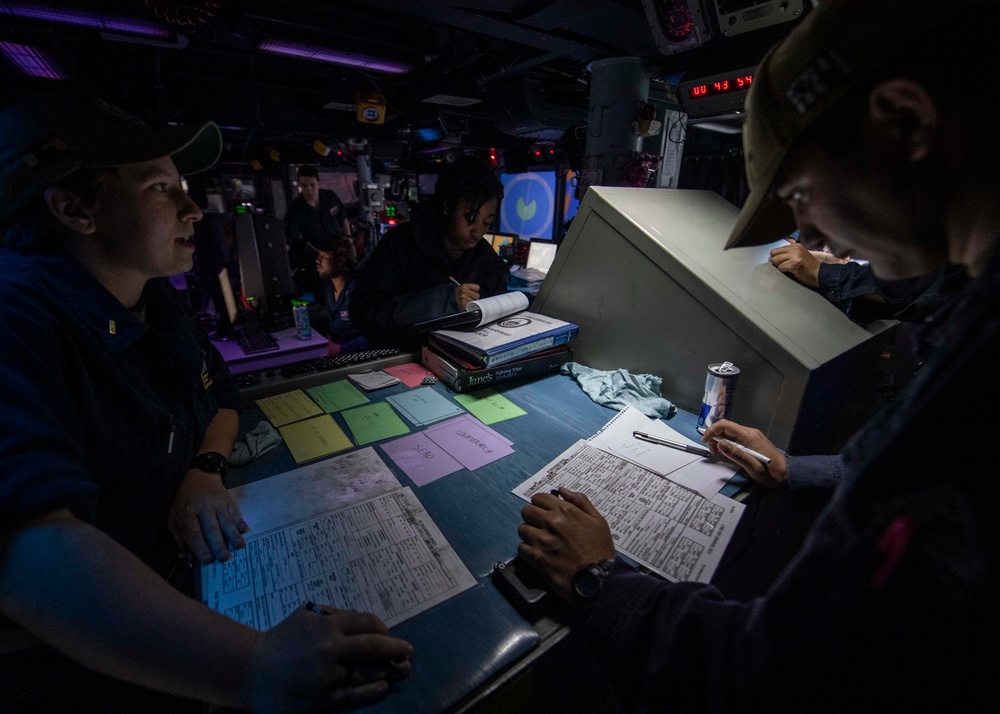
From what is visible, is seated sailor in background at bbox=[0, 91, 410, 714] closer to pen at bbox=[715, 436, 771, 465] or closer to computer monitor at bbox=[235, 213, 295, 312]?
pen at bbox=[715, 436, 771, 465]

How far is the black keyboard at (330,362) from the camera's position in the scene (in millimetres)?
1570

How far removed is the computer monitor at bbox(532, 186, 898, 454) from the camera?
47.1 inches

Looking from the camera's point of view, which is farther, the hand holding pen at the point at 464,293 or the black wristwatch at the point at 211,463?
the hand holding pen at the point at 464,293

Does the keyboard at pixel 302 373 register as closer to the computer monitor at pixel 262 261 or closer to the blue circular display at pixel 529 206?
the computer monitor at pixel 262 261

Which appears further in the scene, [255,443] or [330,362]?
[330,362]

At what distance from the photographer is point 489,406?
4.68 feet

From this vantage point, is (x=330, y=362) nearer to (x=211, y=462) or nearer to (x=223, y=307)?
(x=211, y=462)

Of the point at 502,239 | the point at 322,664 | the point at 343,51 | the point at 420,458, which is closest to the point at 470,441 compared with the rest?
the point at 420,458

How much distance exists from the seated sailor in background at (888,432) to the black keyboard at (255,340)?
126 inches

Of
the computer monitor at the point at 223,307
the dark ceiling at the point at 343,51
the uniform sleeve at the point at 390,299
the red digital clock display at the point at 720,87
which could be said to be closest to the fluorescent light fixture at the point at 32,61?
the dark ceiling at the point at 343,51

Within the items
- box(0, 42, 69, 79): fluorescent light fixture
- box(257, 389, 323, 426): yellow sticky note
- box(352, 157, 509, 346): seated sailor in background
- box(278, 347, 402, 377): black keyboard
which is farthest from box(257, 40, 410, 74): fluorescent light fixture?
box(257, 389, 323, 426): yellow sticky note

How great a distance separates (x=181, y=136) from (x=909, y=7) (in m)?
1.29

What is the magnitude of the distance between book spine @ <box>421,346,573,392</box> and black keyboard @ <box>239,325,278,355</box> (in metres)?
1.98

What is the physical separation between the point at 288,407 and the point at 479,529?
83cm
